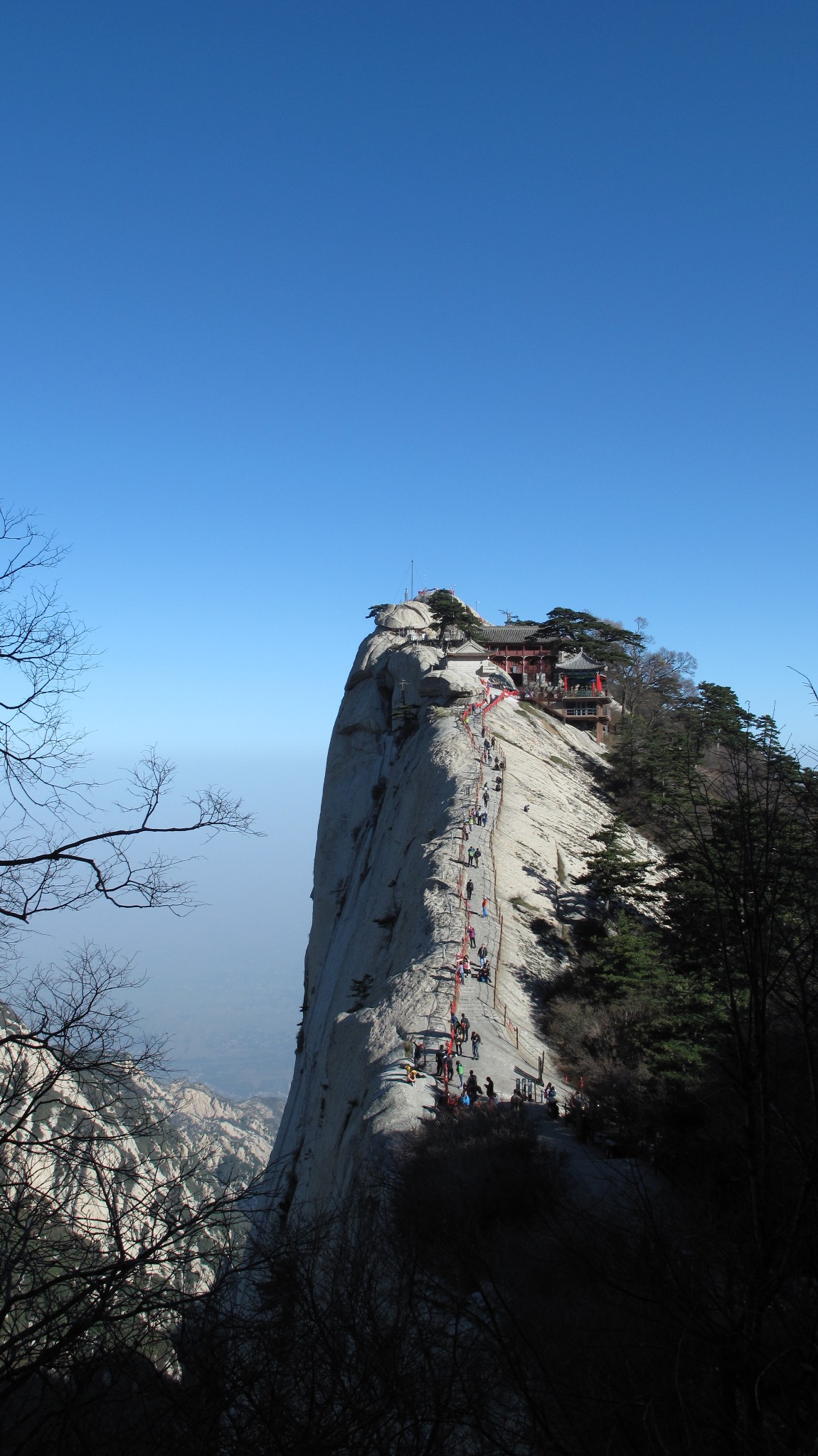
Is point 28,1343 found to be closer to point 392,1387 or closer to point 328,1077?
point 392,1387

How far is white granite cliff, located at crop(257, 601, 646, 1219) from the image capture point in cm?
1922

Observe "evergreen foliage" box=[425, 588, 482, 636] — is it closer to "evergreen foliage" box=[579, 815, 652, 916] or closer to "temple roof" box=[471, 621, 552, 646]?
"temple roof" box=[471, 621, 552, 646]

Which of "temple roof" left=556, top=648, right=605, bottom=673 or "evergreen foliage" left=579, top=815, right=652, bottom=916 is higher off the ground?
"temple roof" left=556, top=648, right=605, bottom=673

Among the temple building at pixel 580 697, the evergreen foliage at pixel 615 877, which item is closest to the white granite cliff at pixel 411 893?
the evergreen foliage at pixel 615 877

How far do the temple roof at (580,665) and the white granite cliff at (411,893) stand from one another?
4641 mm

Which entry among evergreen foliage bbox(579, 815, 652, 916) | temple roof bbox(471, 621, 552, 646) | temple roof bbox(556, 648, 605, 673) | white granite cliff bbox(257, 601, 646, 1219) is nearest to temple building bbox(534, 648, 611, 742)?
temple roof bbox(556, 648, 605, 673)

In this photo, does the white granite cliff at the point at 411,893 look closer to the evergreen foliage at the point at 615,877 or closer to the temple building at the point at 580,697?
the evergreen foliage at the point at 615,877

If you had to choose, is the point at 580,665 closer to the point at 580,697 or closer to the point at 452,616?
the point at 580,697

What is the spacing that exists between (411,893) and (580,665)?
3077 cm

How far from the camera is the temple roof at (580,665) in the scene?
55.3 metres

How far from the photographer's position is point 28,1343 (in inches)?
212

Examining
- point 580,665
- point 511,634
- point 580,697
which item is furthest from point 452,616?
point 580,697

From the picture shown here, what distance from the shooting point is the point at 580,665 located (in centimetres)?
5553

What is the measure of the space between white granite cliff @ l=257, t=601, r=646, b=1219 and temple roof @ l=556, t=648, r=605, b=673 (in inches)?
183
